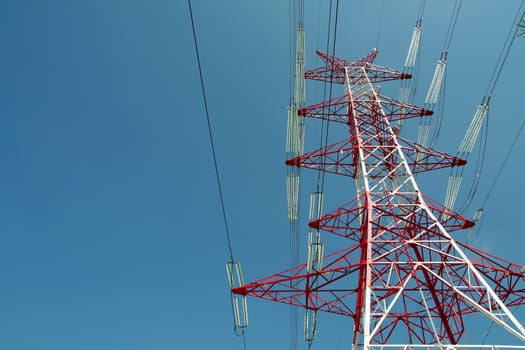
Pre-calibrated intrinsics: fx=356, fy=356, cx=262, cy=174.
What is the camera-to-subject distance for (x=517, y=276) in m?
11.9

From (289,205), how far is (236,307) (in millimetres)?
5617

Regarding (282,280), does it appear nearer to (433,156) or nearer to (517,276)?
(517,276)

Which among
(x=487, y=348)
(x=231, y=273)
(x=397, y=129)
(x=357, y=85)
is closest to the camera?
(x=487, y=348)

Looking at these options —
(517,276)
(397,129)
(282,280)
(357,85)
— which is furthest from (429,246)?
(357,85)

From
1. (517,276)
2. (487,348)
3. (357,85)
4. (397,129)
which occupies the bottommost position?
(487,348)

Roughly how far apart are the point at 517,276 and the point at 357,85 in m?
14.8

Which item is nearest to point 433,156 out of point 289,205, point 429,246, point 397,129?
point 397,129

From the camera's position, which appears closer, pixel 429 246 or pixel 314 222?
pixel 429 246

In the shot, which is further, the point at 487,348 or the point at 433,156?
→ the point at 433,156

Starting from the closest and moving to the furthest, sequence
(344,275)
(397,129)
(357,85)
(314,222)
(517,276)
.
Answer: (517,276), (344,275), (314,222), (397,129), (357,85)

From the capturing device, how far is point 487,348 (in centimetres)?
952

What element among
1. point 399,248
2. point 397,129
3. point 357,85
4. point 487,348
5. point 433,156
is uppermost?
point 357,85

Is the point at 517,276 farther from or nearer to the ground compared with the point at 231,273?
nearer to the ground

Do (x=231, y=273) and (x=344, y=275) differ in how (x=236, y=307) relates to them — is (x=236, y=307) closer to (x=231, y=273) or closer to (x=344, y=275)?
(x=231, y=273)
